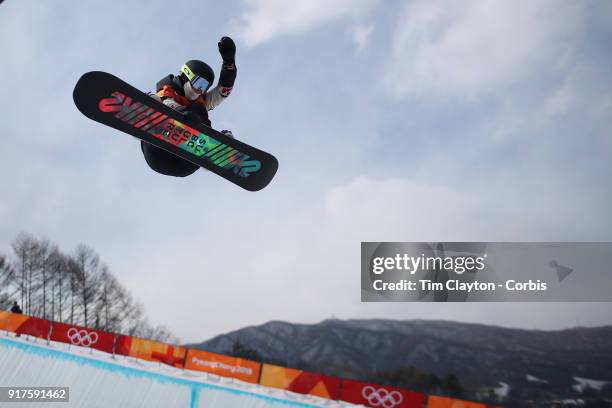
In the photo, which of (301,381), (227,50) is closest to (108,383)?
(301,381)

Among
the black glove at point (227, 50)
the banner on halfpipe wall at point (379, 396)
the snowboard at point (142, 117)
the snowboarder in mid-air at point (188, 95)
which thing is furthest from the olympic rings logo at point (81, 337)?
the black glove at point (227, 50)

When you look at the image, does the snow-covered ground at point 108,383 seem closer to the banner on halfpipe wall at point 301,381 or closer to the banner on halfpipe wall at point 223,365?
the banner on halfpipe wall at point 301,381

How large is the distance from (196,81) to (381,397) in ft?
38.5

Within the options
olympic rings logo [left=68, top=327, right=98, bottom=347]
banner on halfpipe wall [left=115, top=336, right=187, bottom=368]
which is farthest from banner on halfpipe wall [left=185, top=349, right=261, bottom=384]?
olympic rings logo [left=68, top=327, right=98, bottom=347]

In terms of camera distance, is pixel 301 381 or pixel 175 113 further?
pixel 301 381

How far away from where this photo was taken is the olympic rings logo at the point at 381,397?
13234mm

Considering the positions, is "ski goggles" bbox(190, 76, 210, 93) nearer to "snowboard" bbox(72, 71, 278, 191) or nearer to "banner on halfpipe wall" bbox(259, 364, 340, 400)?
"snowboard" bbox(72, 71, 278, 191)

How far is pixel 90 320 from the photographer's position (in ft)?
121

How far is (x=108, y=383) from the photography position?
9.55 meters

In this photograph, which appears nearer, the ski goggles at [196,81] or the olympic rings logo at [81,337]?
the ski goggles at [196,81]

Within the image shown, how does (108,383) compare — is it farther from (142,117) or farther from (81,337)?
(81,337)

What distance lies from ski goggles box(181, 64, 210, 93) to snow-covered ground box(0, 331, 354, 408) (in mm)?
5827

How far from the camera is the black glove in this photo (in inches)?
173

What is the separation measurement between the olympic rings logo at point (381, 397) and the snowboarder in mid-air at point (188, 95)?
10.9 metres
